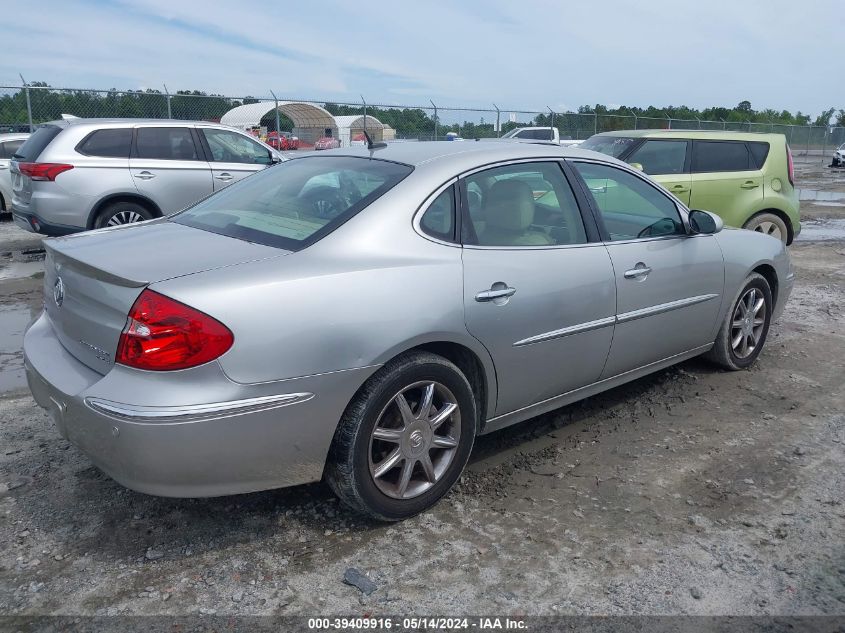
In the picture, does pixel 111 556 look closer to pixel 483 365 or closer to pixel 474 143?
pixel 483 365

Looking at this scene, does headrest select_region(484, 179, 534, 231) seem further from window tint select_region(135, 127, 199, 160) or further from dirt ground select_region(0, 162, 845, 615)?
window tint select_region(135, 127, 199, 160)

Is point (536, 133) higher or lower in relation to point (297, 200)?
higher

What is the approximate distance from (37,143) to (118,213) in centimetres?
123

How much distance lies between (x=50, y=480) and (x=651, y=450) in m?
3.06

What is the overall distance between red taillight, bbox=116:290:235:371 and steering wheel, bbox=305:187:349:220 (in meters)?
0.86

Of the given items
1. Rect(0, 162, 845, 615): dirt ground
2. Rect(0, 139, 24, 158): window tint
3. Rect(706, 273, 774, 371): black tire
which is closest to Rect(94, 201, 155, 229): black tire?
Rect(0, 162, 845, 615): dirt ground

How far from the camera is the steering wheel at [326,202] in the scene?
327 centimetres

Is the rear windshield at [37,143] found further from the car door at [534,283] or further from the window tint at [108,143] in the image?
the car door at [534,283]

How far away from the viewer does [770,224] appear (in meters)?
8.98

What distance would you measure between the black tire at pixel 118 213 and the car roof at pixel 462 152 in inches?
216

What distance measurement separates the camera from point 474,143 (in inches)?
158

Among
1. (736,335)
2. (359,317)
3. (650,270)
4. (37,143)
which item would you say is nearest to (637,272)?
(650,270)

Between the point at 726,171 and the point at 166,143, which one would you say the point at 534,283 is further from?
the point at 166,143

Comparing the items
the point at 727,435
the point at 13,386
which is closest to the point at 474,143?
the point at 727,435
